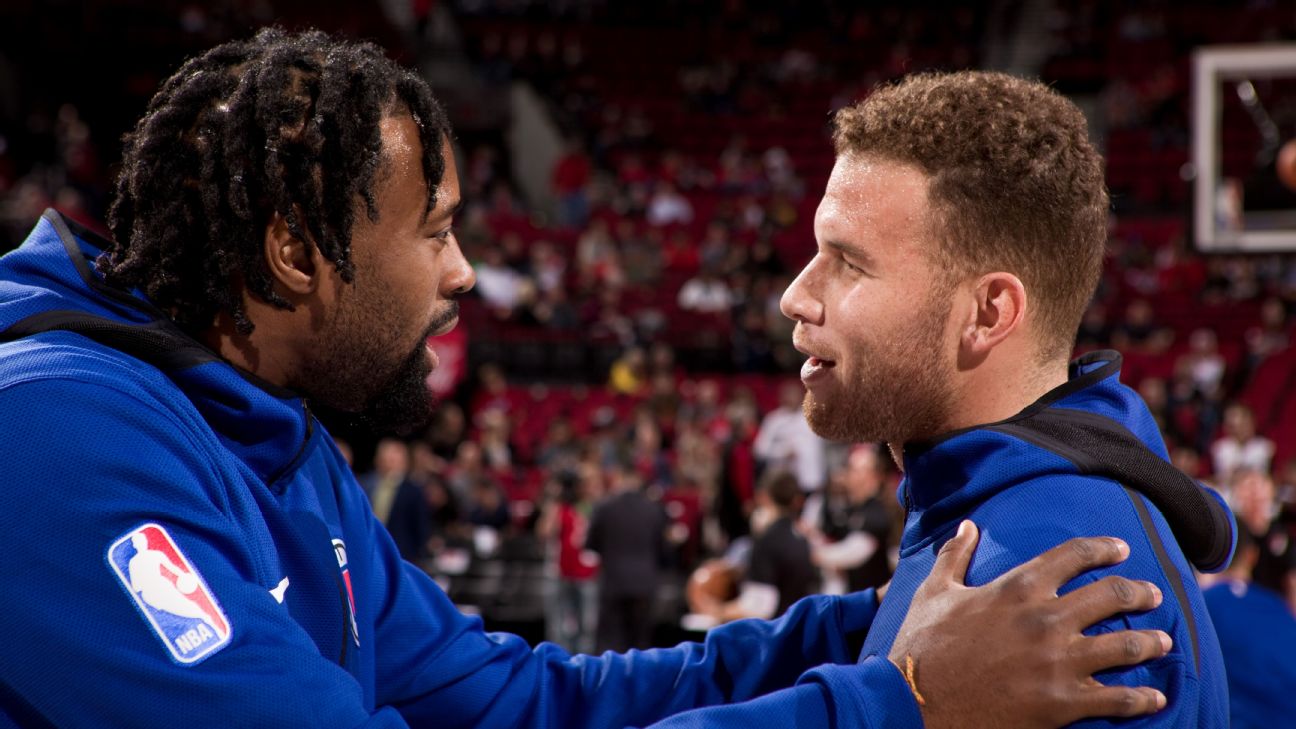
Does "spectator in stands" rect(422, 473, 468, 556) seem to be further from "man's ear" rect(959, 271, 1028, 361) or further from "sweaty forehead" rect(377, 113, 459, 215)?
"man's ear" rect(959, 271, 1028, 361)

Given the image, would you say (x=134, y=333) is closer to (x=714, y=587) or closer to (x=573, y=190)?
(x=714, y=587)

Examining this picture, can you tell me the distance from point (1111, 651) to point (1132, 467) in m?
0.32

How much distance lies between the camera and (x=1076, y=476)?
5.47 feet

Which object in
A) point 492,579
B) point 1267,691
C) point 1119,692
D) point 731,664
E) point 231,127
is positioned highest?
point 231,127

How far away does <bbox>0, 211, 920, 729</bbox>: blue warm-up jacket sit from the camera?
1424 millimetres

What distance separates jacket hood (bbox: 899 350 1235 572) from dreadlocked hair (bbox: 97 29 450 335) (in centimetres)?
98

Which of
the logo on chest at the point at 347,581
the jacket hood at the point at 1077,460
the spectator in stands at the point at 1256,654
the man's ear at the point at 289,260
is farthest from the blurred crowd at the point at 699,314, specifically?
the man's ear at the point at 289,260

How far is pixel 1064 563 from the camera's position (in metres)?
1.52

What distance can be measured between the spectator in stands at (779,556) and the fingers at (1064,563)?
5064mm

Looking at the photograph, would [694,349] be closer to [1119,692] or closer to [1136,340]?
[1136,340]

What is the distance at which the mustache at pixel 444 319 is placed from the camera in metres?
2.10

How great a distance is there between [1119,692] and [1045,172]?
735mm

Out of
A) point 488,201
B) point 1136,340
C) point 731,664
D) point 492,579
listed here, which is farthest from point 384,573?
point 488,201

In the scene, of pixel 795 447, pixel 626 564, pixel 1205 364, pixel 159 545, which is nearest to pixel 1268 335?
pixel 1205 364
